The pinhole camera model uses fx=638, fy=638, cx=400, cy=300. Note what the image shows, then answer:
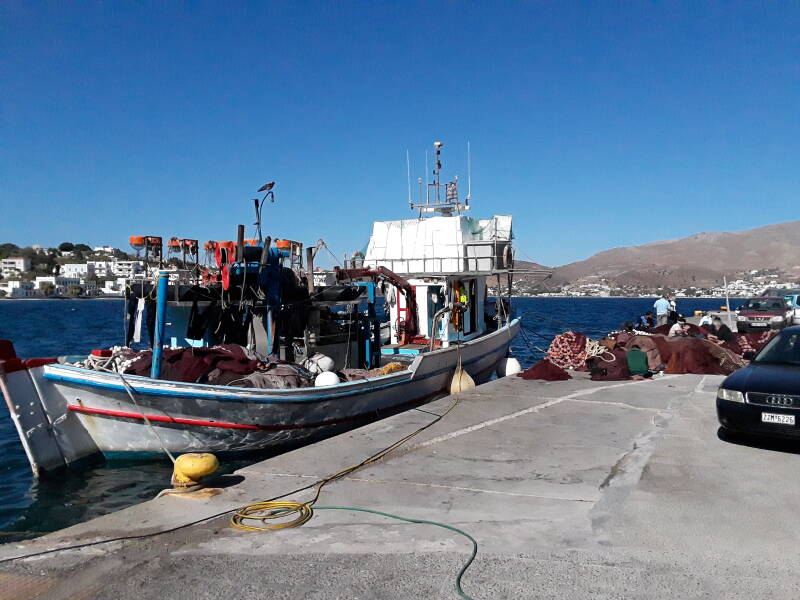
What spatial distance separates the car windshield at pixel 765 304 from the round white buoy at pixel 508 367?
15.1 meters

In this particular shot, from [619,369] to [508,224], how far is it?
17.7 feet

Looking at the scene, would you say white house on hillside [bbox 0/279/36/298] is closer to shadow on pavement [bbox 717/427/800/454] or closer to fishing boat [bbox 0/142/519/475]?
fishing boat [bbox 0/142/519/475]

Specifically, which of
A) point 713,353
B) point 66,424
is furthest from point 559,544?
point 713,353

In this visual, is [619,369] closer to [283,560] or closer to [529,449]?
[529,449]

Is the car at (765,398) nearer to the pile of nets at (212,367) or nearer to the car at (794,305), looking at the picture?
the pile of nets at (212,367)

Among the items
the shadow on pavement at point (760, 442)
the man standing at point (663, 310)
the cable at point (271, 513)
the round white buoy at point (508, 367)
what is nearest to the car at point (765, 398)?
the shadow on pavement at point (760, 442)

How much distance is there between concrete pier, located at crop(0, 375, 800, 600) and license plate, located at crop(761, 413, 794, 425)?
45 cm

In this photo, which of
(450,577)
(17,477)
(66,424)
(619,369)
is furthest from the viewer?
(619,369)

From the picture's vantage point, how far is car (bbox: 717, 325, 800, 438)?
7.12 m

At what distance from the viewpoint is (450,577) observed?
14.6ft

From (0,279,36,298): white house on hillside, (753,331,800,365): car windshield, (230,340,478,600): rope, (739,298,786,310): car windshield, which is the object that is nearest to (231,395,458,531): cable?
(230,340,478,600): rope

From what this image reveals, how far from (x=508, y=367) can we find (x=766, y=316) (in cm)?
1404

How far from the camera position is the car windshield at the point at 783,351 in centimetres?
830

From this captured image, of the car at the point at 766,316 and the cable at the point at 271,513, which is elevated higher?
the car at the point at 766,316
